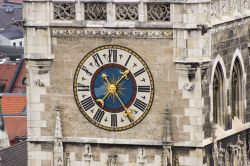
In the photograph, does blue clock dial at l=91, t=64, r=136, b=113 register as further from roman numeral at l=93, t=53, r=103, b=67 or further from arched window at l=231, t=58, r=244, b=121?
arched window at l=231, t=58, r=244, b=121

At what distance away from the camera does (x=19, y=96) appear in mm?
136250

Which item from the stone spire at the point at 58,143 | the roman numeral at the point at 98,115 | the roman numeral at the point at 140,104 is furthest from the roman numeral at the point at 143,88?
the stone spire at the point at 58,143

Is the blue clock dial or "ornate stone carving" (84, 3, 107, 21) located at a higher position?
"ornate stone carving" (84, 3, 107, 21)

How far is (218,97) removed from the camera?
2542 inches

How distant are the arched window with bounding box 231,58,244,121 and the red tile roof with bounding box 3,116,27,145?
5297 cm

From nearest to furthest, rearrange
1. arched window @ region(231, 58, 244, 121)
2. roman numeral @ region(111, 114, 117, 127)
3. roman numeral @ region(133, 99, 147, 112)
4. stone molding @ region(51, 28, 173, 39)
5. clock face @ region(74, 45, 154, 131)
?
stone molding @ region(51, 28, 173, 39) → clock face @ region(74, 45, 154, 131) → roman numeral @ region(133, 99, 147, 112) → roman numeral @ region(111, 114, 117, 127) → arched window @ region(231, 58, 244, 121)

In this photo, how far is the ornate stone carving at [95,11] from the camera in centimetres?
6300

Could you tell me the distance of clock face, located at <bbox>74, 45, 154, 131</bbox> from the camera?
6294 cm

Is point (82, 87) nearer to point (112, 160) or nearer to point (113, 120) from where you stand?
point (113, 120)

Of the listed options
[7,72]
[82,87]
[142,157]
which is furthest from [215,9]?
[7,72]

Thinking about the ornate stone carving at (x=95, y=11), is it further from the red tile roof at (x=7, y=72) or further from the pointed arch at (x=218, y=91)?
the red tile roof at (x=7, y=72)

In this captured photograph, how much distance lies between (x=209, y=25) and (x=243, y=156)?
5.66 metres

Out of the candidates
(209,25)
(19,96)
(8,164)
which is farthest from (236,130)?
(19,96)

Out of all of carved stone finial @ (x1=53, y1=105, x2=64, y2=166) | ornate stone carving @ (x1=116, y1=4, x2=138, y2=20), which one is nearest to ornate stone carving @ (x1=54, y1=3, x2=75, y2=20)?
ornate stone carving @ (x1=116, y1=4, x2=138, y2=20)
